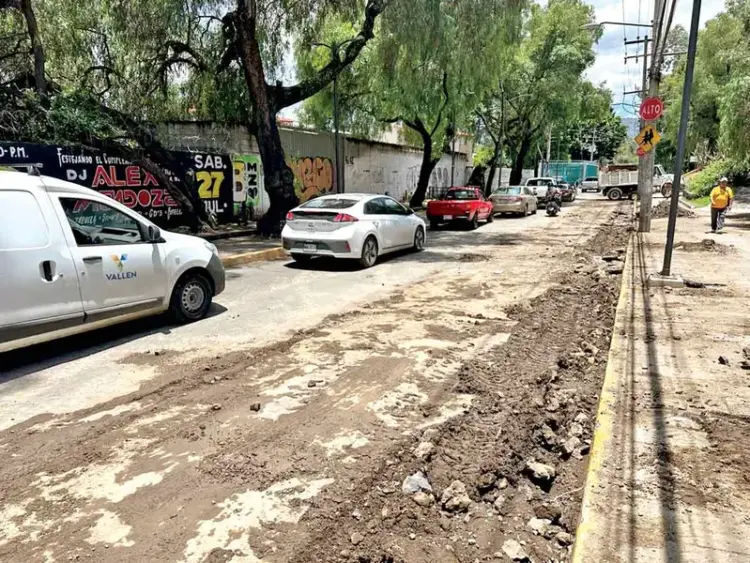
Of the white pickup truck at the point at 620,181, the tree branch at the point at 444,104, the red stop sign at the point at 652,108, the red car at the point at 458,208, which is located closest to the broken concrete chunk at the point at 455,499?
the red stop sign at the point at 652,108

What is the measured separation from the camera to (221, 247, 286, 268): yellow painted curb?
11.6 metres

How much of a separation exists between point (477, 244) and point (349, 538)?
13.8 meters

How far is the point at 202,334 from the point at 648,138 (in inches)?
503

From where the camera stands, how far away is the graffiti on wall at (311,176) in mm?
22078

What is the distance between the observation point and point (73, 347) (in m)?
6.02

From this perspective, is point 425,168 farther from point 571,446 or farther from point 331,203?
point 571,446

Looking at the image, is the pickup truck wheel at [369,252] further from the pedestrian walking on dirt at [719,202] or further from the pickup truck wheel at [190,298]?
the pedestrian walking on dirt at [719,202]

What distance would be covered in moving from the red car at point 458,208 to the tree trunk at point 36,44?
12.7 metres

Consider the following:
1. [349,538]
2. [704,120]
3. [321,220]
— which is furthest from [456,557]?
[704,120]

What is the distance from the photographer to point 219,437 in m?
3.94

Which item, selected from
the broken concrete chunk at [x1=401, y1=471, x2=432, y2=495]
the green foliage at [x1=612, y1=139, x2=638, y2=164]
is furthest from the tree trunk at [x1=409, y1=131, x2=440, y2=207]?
the green foliage at [x1=612, y1=139, x2=638, y2=164]

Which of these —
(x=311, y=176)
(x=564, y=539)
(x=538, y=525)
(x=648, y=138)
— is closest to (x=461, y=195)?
(x=311, y=176)

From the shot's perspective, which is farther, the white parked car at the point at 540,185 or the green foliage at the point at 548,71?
the white parked car at the point at 540,185

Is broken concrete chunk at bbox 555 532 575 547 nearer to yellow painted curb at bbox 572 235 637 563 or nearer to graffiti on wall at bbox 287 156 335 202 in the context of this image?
yellow painted curb at bbox 572 235 637 563
